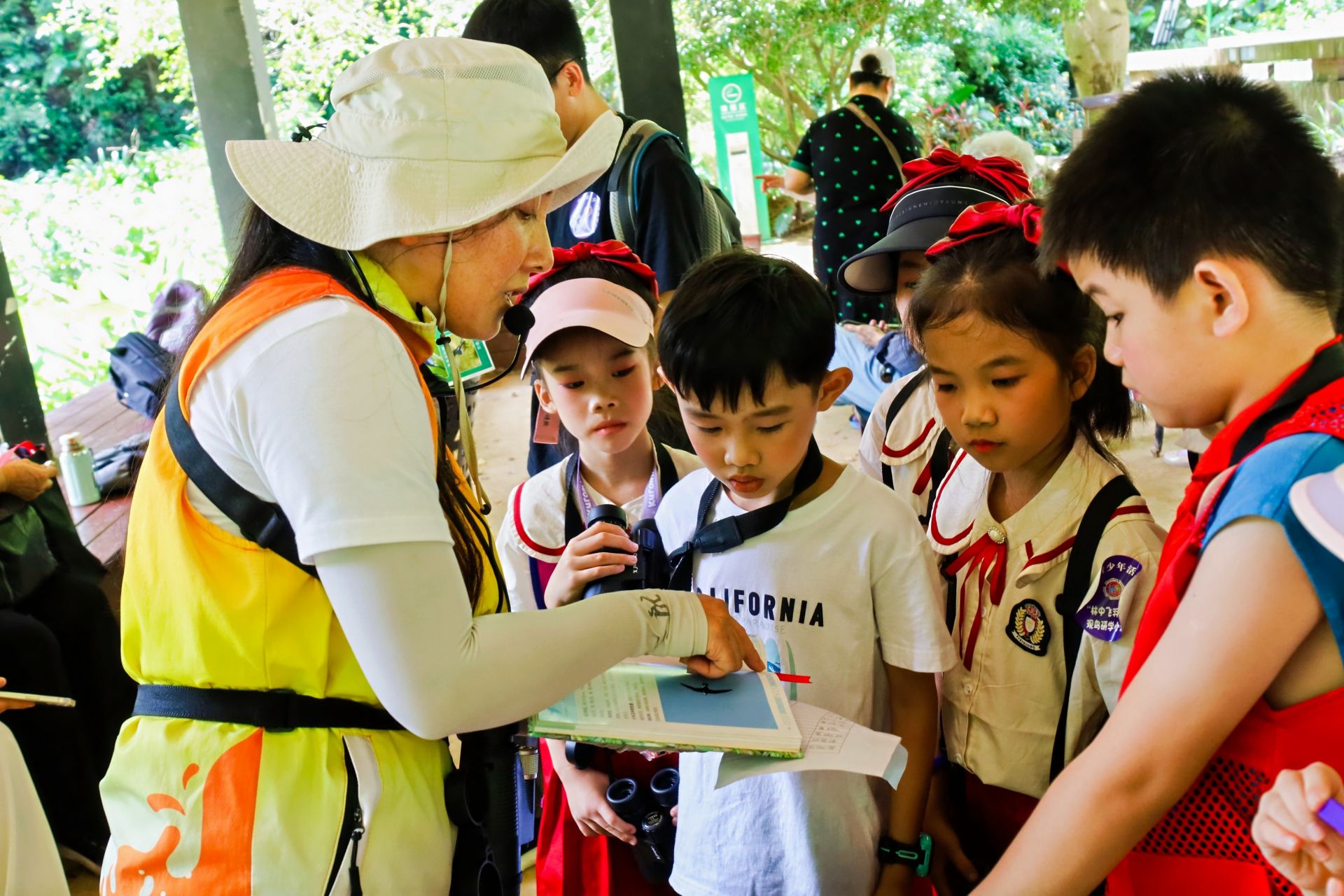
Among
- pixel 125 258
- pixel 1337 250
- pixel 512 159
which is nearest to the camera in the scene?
pixel 1337 250

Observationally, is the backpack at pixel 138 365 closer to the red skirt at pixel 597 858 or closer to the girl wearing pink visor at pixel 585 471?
the girl wearing pink visor at pixel 585 471

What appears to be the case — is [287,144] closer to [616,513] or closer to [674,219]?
[616,513]

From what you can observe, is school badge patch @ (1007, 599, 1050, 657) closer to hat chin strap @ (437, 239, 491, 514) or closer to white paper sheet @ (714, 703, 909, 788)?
white paper sheet @ (714, 703, 909, 788)

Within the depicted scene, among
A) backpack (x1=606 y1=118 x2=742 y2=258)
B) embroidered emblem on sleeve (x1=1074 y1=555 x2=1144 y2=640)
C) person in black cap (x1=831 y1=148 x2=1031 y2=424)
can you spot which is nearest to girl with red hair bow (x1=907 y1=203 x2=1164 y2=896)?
embroidered emblem on sleeve (x1=1074 y1=555 x2=1144 y2=640)

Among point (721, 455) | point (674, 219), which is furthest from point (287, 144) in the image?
point (674, 219)

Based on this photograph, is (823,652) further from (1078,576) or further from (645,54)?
(645,54)

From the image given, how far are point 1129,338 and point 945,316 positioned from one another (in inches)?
17.8

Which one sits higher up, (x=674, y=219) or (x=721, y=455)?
(x=674, y=219)

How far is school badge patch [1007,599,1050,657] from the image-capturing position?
1.36 meters

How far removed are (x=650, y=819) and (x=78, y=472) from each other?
257 cm

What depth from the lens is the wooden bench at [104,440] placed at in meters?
3.01

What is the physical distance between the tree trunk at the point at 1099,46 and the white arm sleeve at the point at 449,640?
8.94m

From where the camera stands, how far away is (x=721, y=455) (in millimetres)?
1414

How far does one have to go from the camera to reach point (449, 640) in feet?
3.15
